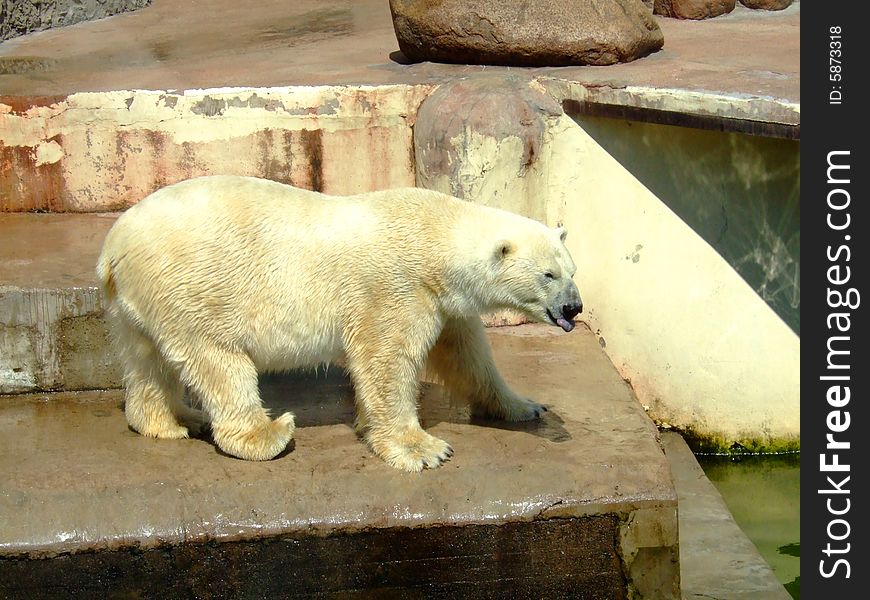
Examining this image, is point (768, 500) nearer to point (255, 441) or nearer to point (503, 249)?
point (503, 249)

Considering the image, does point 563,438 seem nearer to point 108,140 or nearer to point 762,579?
point 762,579

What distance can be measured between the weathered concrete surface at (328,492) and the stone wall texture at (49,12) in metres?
4.13

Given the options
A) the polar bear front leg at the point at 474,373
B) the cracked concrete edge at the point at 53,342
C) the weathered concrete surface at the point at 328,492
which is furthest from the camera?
the cracked concrete edge at the point at 53,342

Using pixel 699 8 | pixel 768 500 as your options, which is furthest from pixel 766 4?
pixel 768 500

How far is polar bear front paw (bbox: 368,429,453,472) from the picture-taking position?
13.4 feet

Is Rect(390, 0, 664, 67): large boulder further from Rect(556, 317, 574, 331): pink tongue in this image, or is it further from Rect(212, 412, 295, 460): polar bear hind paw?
Rect(212, 412, 295, 460): polar bear hind paw

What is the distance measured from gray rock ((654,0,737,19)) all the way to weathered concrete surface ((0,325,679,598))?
4.34m

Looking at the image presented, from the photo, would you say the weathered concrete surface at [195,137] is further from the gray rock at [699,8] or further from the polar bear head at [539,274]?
the gray rock at [699,8]

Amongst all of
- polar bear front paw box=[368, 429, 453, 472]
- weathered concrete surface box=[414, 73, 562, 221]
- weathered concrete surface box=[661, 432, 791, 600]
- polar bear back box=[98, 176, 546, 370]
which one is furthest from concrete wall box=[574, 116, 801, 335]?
polar bear front paw box=[368, 429, 453, 472]

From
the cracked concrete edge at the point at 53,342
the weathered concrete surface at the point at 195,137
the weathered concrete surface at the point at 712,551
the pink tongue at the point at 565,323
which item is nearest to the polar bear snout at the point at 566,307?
the pink tongue at the point at 565,323

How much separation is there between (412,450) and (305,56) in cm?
357

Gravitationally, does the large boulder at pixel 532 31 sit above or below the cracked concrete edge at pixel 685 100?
Result: above

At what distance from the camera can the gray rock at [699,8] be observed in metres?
7.99

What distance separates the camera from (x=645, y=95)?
555 centimetres
